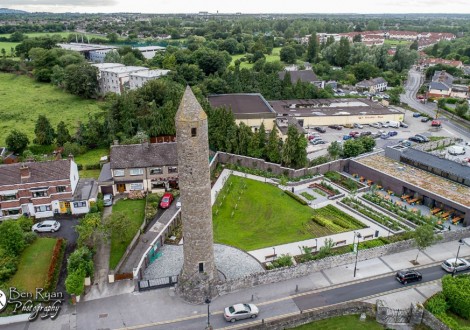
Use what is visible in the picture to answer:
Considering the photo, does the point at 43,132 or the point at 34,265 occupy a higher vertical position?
the point at 43,132

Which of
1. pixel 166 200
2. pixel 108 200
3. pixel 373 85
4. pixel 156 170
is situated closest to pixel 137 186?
pixel 156 170

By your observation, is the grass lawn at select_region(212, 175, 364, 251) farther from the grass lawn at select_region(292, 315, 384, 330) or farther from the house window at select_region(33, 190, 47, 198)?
the house window at select_region(33, 190, 47, 198)

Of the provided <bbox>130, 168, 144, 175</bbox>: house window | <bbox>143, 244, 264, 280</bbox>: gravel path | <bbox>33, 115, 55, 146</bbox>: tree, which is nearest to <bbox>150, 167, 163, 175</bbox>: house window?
<bbox>130, 168, 144, 175</bbox>: house window

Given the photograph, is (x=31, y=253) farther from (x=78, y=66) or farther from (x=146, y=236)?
(x=78, y=66)

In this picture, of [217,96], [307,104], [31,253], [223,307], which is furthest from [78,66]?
[223,307]

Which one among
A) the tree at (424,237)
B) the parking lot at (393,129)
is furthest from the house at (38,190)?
the parking lot at (393,129)

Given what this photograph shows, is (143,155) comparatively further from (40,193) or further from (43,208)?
(43,208)

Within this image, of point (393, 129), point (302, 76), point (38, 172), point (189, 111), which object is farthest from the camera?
point (302, 76)
